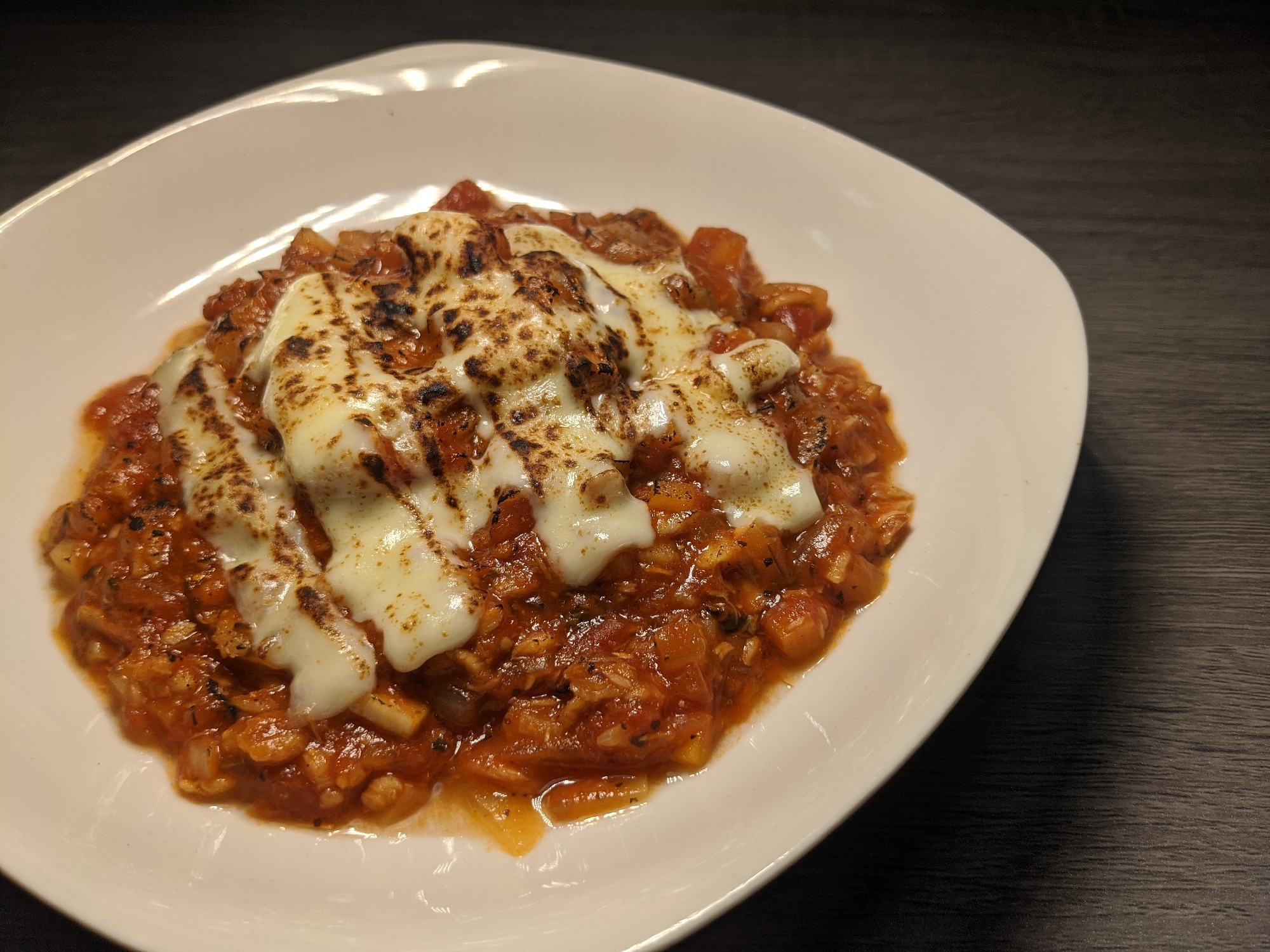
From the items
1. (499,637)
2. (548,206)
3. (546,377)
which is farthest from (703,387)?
(548,206)

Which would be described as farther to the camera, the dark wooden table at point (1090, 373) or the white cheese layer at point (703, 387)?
the white cheese layer at point (703, 387)

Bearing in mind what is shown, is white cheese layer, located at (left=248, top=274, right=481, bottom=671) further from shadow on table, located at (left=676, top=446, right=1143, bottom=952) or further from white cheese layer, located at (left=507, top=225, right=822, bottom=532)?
shadow on table, located at (left=676, top=446, right=1143, bottom=952)

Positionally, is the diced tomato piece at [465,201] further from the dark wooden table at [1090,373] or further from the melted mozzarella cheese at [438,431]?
the dark wooden table at [1090,373]

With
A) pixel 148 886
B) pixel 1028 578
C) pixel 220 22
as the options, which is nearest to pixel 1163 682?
pixel 1028 578

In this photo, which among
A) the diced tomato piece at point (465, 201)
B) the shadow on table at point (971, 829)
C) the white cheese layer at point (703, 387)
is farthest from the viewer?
the diced tomato piece at point (465, 201)

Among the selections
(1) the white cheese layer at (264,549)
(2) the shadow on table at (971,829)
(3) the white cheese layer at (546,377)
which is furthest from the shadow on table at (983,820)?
(1) the white cheese layer at (264,549)

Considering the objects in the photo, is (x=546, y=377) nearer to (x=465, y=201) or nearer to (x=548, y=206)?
(x=465, y=201)

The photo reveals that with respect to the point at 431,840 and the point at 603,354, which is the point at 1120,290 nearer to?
the point at 603,354
